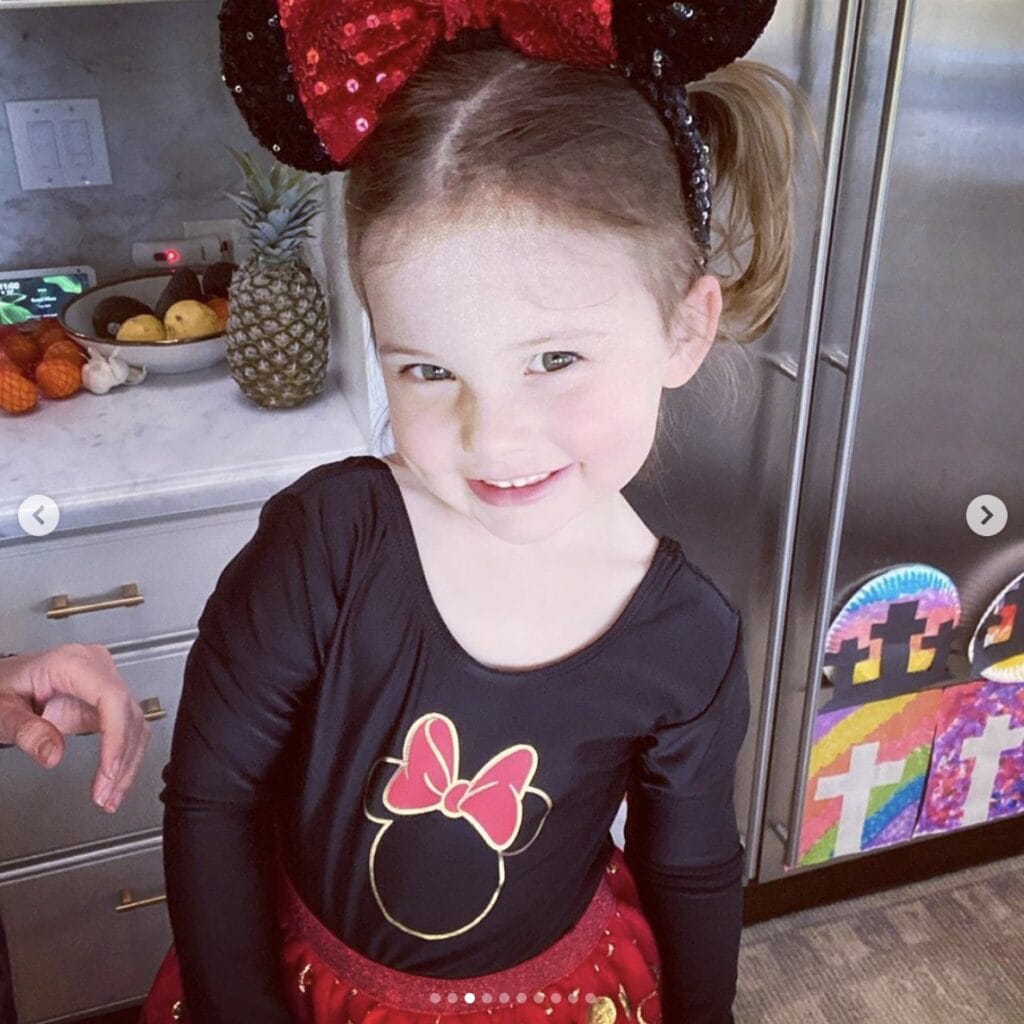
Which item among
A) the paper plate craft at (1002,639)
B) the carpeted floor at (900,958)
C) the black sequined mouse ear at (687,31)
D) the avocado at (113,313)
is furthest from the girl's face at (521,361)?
the carpeted floor at (900,958)

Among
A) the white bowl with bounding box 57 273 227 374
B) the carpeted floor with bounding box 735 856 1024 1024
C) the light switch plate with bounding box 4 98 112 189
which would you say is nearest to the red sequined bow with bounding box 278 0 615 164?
the white bowl with bounding box 57 273 227 374

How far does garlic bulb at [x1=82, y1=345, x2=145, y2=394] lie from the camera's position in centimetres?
148

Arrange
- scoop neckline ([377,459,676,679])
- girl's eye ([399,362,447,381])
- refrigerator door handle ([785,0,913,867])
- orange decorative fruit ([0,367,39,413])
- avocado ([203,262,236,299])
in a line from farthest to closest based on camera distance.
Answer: avocado ([203,262,236,299])
orange decorative fruit ([0,367,39,413])
refrigerator door handle ([785,0,913,867])
scoop neckline ([377,459,676,679])
girl's eye ([399,362,447,381])

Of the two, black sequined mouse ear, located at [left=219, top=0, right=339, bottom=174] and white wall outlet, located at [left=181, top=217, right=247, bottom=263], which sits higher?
black sequined mouse ear, located at [left=219, top=0, right=339, bottom=174]

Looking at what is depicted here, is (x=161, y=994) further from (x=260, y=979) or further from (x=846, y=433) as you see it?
(x=846, y=433)

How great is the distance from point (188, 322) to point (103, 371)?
0.13 meters

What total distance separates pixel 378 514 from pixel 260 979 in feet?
1.22

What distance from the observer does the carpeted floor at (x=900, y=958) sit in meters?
1.72

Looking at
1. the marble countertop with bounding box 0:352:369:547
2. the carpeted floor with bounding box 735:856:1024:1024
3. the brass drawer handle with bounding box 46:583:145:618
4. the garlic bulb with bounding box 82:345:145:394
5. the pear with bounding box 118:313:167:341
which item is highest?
the pear with bounding box 118:313:167:341

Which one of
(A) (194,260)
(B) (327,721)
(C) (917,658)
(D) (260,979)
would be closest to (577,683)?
(B) (327,721)

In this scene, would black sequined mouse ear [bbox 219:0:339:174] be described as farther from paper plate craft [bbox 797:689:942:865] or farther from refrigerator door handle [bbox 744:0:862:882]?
paper plate craft [bbox 797:689:942:865]

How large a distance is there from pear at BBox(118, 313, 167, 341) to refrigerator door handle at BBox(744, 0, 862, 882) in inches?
31.6

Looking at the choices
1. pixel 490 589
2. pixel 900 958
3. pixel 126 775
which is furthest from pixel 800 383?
pixel 900 958

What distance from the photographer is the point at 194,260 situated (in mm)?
1758
